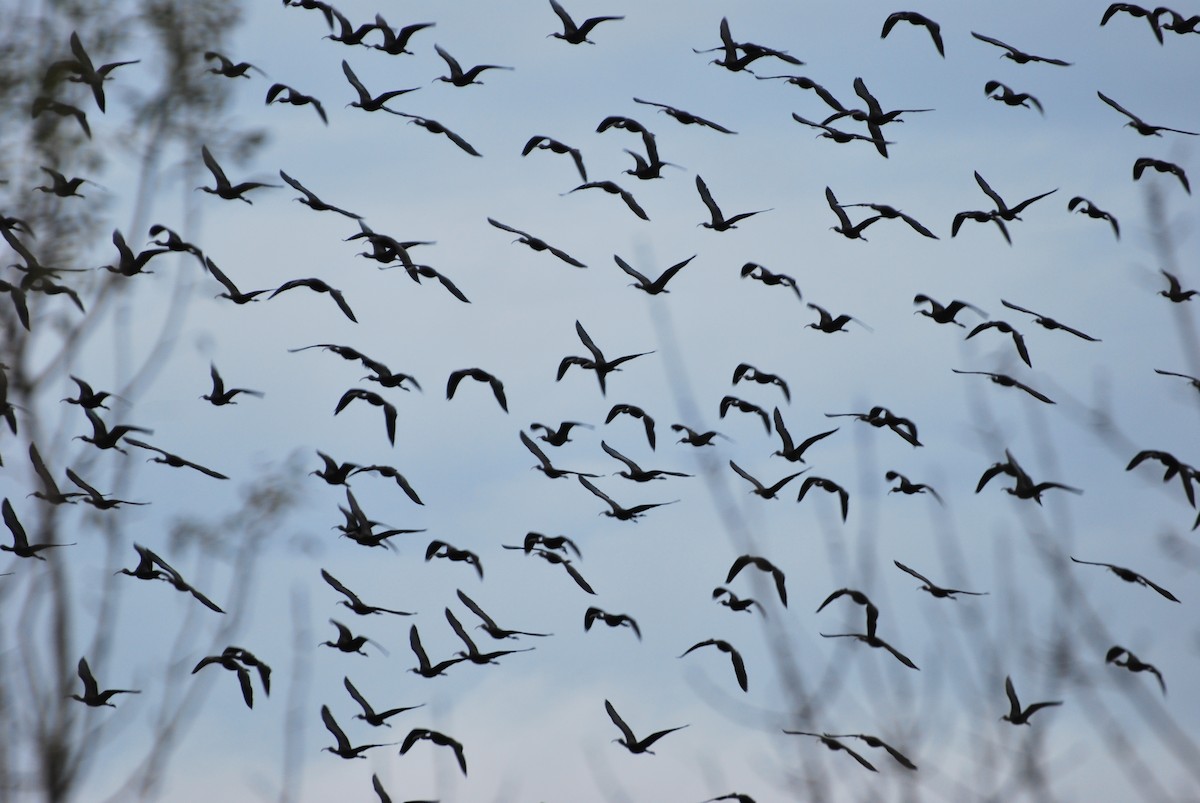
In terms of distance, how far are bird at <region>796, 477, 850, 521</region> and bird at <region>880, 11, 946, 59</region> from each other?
6.84 m

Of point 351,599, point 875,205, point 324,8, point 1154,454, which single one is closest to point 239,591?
point 351,599

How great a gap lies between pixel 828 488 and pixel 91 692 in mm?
11515

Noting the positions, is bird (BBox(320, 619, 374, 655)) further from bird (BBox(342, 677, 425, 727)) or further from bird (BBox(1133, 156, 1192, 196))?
bird (BBox(1133, 156, 1192, 196))

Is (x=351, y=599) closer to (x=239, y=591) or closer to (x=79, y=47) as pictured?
(x=239, y=591)

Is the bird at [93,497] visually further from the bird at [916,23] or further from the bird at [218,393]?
the bird at [916,23]

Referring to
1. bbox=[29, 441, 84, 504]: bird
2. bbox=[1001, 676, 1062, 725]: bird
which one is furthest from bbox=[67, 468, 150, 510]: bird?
bbox=[1001, 676, 1062, 725]: bird

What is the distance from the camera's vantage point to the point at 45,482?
21.3 metres

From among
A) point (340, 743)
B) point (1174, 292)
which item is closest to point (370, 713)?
point (340, 743)

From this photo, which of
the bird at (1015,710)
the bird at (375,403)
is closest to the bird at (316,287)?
the bird at (375,403)

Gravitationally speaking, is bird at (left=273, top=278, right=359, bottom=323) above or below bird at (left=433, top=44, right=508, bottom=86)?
below

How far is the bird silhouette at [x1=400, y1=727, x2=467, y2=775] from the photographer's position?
67.8 feet

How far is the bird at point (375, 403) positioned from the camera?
786 inches

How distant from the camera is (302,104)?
22141 millimetres

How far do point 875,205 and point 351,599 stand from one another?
10091mm
